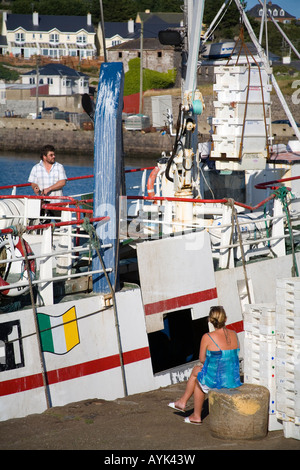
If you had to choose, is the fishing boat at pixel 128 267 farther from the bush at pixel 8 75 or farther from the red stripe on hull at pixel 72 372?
the bush at pixel 8 75

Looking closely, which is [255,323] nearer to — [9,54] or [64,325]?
[64,325]

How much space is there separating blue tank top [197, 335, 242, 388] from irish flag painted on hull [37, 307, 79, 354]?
73.6 inches

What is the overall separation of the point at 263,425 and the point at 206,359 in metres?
0.94

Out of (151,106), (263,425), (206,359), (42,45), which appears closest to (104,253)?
(206,359)

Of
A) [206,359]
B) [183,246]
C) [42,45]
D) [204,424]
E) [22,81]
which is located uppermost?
[42,45]

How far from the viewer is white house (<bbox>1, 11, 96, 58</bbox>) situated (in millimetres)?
114375

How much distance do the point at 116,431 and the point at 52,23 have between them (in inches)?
4538

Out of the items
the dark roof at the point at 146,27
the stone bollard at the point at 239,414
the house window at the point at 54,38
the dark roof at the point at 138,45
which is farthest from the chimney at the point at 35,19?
the stone bollard at the point at 239,414

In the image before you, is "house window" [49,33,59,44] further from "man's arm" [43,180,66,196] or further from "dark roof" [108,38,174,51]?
"man's arm" [43,180,66,196]

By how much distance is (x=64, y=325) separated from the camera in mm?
8914

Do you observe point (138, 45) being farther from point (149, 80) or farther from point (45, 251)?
point (45, 251)

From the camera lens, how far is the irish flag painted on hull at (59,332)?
8.72 m

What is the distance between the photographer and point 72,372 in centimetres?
895

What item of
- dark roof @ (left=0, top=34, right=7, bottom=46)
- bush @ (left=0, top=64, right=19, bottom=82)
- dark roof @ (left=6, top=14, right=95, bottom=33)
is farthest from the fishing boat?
dark roof @ (left=0, top=34, right=7, bottom=46)
